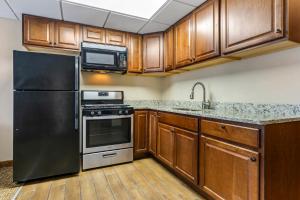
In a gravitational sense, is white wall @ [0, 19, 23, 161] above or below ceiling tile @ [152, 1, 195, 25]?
below

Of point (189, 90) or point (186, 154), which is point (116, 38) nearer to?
point (189, 90)

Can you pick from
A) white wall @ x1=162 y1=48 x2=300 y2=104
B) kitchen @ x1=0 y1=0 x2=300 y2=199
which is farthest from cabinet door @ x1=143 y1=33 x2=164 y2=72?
white wall @ x1=162 y1=48 x2=300 y2=104

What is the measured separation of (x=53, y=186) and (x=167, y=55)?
251cm

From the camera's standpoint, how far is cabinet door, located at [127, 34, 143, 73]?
326 centimetres

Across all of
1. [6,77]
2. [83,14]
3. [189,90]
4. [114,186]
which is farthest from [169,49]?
[6,77]

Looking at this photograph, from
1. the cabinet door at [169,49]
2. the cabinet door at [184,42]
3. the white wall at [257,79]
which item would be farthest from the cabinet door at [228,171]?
the cabinet door at [169,49]

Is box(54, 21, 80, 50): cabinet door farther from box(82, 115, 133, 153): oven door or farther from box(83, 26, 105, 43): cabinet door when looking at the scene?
box(82, 115, 133, 153): oven door

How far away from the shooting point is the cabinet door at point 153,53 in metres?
3.22

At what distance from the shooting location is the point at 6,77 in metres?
2.73

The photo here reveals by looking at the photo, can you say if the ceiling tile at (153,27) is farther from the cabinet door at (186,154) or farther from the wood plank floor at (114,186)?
the wood plank floor at (114,186)

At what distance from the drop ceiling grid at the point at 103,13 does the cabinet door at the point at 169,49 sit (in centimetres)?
12

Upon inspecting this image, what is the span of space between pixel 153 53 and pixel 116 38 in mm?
708

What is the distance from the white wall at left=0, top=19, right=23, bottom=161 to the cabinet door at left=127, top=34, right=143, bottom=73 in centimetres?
173

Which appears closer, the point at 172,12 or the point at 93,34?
the point at 172,12
